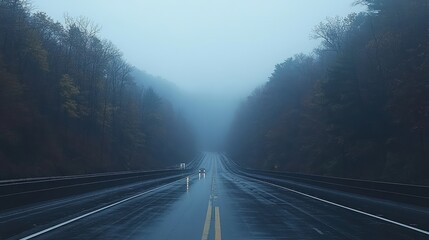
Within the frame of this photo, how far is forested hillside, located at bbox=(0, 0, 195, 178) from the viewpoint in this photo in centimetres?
5866

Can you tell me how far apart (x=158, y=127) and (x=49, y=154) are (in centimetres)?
8029

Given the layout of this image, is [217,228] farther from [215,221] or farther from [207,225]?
[215,221]

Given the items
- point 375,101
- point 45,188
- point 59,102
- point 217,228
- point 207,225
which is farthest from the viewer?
point 59,102

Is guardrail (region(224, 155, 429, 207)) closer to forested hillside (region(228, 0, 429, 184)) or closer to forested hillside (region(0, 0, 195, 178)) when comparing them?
forested hillside (region(228, 0, 429, 184))

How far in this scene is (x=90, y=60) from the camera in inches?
3509

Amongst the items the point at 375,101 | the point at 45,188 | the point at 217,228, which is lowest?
the point at 217,228

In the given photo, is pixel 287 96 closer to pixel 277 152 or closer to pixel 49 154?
pixel 277 152

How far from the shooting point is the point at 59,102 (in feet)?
246

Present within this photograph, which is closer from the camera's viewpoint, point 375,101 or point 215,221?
point 215,221

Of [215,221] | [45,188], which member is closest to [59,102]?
[45,188]

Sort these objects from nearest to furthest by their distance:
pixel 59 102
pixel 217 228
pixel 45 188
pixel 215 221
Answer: pixel 217 228, pixel 215 221, pixel 45 188, pixel 59 102

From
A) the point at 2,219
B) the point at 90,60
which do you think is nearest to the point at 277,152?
the point at 90,60

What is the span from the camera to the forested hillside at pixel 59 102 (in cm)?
5866

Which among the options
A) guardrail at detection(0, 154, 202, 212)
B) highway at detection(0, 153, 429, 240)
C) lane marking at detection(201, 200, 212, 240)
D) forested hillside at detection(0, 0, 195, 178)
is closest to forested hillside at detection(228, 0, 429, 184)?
highway at detection(0, 153, 429, 240)
